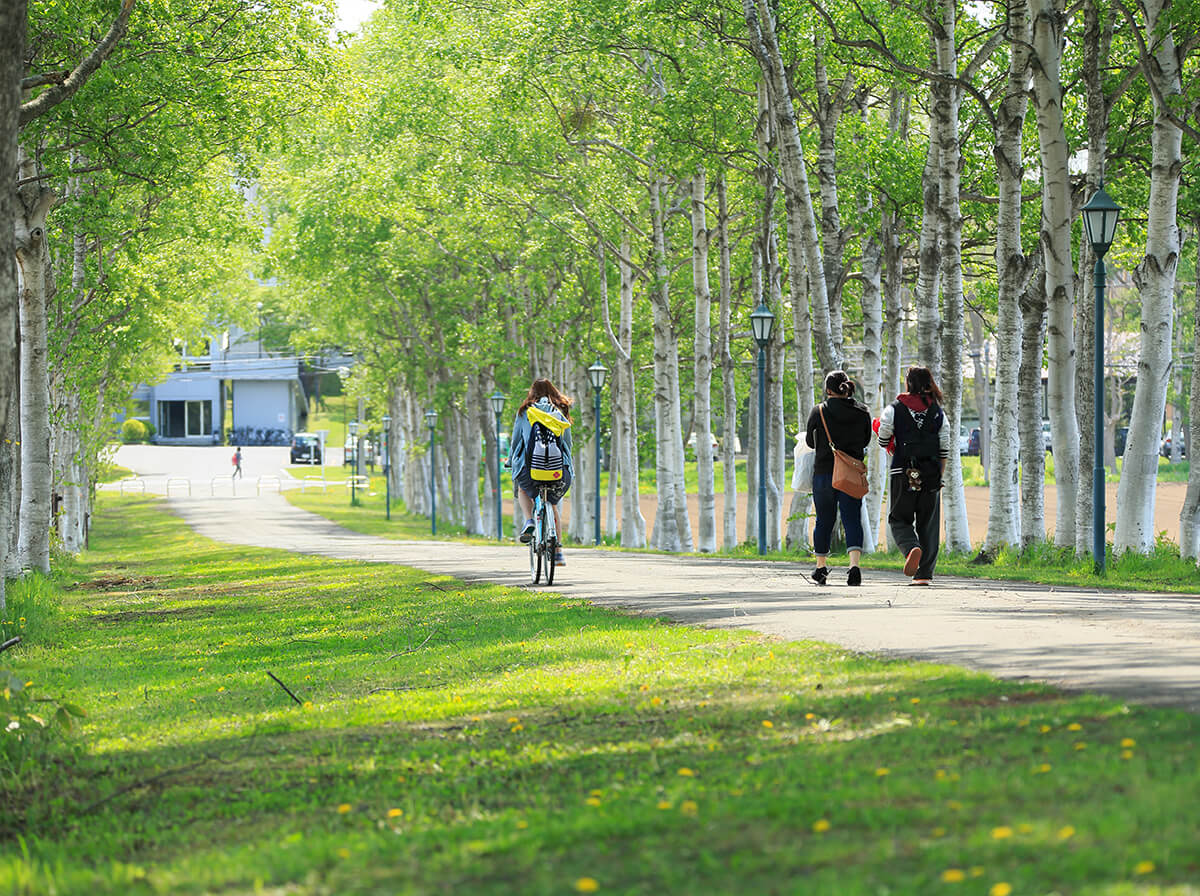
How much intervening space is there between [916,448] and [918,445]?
1.3 inches

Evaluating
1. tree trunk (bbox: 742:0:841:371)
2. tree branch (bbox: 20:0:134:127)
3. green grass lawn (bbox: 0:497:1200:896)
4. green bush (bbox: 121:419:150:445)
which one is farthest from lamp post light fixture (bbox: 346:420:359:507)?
green grass lawn (bbox: 0:497:1200:896)

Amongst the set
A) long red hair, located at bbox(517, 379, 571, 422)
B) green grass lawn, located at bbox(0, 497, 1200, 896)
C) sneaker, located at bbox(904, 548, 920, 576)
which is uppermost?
long red hair, located at bbox(517, 379, 571, 422)

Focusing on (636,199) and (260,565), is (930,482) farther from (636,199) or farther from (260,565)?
(636,199)

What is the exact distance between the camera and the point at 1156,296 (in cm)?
1703

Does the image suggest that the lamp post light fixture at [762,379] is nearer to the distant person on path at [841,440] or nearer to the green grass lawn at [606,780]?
the distant person on path at [841,440]

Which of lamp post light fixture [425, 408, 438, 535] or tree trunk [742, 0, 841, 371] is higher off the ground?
tree trunk [742, 0, 841, 371]

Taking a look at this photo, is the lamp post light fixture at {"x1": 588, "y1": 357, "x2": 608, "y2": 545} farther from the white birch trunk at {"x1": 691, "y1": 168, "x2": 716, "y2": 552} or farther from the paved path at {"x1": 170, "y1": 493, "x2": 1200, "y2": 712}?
the paved path at {"x1": 170, "y1": 493, "x2": 1200, "y2": 712}

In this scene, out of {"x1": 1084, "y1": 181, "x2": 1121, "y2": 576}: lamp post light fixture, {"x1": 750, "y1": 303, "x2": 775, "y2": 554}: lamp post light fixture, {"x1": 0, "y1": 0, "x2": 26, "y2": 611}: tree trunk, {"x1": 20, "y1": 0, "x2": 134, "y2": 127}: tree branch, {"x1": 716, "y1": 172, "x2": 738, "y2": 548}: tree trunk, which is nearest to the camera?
{"x1": 0, "y1": 0, "x2": 26, "y2": 611}: tree trunk

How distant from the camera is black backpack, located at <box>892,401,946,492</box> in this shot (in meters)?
12.7

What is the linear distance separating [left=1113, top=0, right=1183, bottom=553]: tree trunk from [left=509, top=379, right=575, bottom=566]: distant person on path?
725cm

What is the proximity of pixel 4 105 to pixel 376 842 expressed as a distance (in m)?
5.36

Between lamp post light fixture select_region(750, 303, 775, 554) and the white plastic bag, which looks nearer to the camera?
the white plastic bag

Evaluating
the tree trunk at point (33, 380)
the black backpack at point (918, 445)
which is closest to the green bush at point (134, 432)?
the tree trunk at point (33, 380)

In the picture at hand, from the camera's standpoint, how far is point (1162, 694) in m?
6.21
